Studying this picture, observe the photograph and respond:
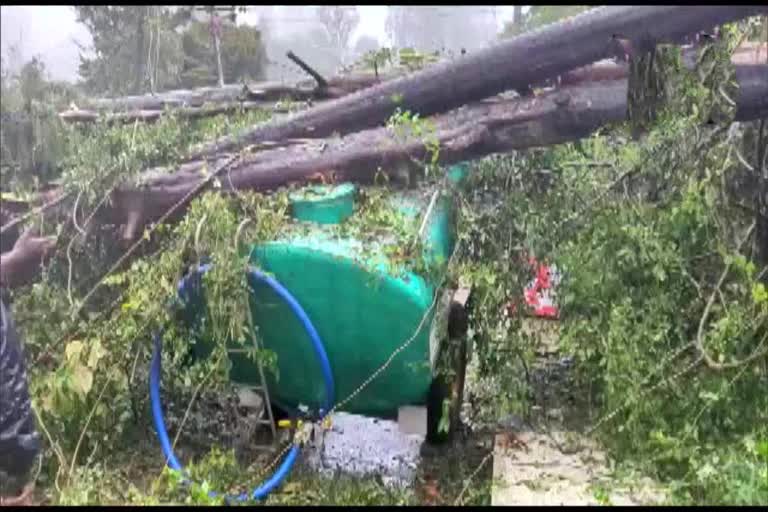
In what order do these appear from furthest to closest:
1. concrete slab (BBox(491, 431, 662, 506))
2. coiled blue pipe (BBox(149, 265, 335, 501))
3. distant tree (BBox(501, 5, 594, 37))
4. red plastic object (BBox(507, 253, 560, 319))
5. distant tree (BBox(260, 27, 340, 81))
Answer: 1. red plastic object (BBox(507, 253, 560, 319))
2. distant tree (BBox(260, 27, 340, 81))
3. distant tree (BBox(501, 5, 594, 37))
4. coiled blue pipe (BBox(149, 265, 335, 501))
5. concrete slab (BBox(491, 431, 662, 506))

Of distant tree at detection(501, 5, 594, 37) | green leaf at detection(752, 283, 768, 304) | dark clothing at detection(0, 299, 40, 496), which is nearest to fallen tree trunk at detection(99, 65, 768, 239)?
distant tree at detection(501, 5, 594, 37)

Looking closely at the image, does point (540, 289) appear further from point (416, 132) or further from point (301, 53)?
point (301, 53)

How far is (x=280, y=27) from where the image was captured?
16.4 feet

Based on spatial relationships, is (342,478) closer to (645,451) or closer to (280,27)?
(645,451)

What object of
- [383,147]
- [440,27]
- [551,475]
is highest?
[440,27]

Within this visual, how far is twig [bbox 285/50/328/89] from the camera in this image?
5035 millimetres

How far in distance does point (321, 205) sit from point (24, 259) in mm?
1450

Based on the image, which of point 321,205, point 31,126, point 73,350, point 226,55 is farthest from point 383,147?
point 73,350

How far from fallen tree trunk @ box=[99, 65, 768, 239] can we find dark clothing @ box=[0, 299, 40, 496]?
814 millimetres

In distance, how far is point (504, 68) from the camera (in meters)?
4.91

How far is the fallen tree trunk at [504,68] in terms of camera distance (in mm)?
4699

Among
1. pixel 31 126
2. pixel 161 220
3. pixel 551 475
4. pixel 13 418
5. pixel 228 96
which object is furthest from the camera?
pixel 228 96

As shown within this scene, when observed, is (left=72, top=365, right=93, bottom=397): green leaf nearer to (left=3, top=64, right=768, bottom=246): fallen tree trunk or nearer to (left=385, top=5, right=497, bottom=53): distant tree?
(left=3, top=64, right=768, bottom=246): fallen tree trunk

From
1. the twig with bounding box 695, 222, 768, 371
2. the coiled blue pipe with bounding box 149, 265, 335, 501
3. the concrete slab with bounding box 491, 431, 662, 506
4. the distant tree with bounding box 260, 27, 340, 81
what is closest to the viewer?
the concrete slab with bounding box 491, 431, 662, 506
